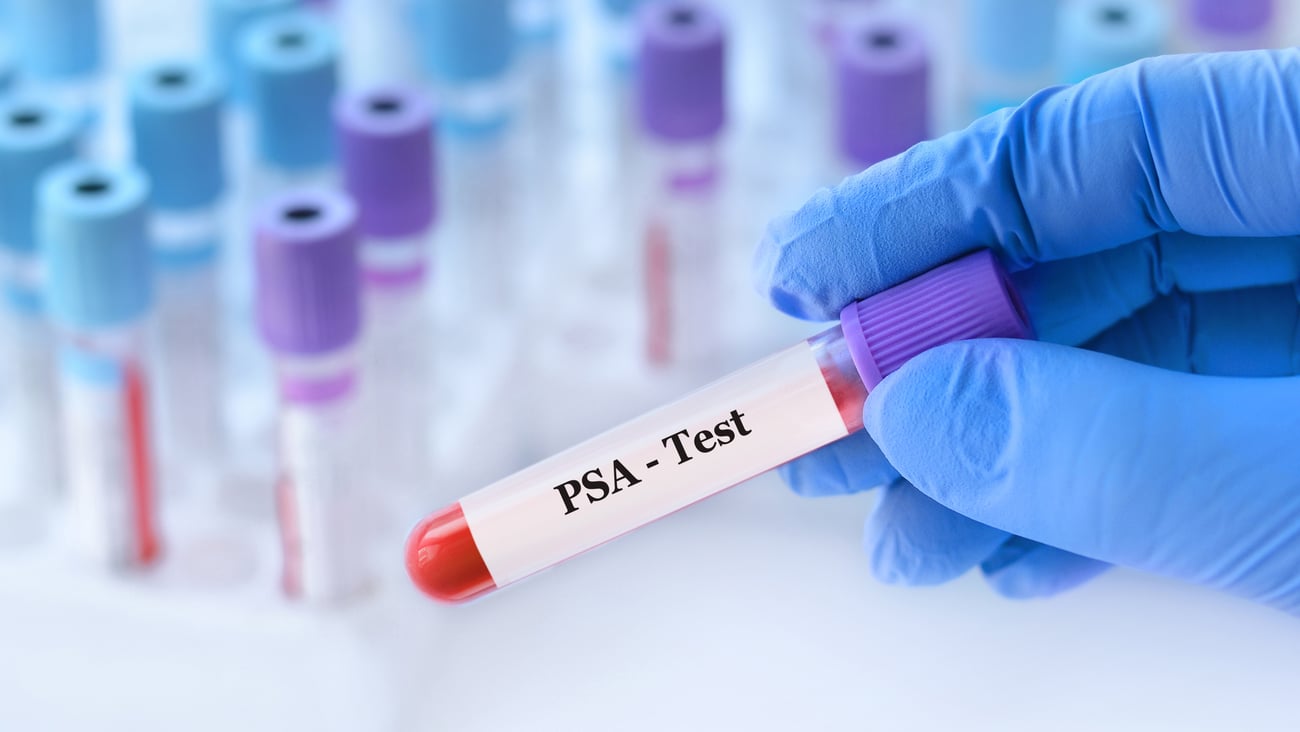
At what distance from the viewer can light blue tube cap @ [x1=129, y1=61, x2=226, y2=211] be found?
1.00 metres

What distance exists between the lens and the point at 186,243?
3.40 ft

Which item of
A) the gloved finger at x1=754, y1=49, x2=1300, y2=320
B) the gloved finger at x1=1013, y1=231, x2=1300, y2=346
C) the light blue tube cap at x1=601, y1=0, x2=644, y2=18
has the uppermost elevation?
the gloved finger at x1=754, y1=49, x2=1300, y2=320

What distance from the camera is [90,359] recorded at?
97 cm

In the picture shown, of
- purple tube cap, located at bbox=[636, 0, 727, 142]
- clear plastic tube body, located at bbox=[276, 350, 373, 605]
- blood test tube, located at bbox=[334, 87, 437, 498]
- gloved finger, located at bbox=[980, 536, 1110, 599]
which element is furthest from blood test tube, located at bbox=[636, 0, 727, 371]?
gloved finger, located at bbox=[980, 536, 1110, 599]

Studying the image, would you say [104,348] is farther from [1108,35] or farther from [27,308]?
[1108,35]

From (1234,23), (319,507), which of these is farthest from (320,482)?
(1234,23)

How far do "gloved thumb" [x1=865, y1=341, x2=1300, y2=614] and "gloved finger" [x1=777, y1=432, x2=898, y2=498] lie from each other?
0.10 meters

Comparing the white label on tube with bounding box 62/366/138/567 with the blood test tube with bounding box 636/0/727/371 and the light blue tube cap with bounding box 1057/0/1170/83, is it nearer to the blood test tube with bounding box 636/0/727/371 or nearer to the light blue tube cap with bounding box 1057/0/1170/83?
the blood test tube with bounding box 636/0/727/371

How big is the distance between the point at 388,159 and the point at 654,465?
1.11ft

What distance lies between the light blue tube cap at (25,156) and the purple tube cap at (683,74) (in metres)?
0.31

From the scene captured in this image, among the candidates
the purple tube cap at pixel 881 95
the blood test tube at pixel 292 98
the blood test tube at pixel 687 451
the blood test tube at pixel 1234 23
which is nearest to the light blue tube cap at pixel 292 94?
the blood test tube at pixel 292 98

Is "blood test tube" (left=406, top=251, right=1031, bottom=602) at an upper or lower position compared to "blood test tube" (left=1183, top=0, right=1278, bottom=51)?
upper

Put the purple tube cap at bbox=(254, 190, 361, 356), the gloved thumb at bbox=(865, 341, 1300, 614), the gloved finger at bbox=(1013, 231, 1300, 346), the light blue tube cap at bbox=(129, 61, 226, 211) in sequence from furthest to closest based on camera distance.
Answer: the light blue tube cap at bbox=(129, 61, 226, 211), the purple tube cap at bbox=(254, 190, 361, 356), the gloved finger at bbox=(1013, 231, 1300, 346), the gloved thumb at bbox=(865, 341, 1300, 614)

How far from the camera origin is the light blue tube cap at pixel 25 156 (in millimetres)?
985
